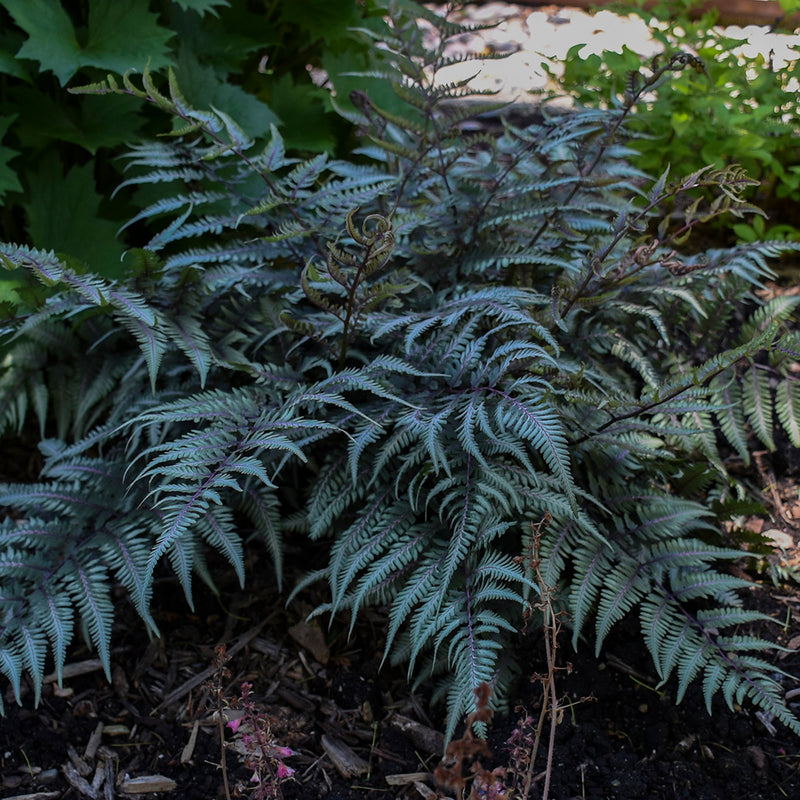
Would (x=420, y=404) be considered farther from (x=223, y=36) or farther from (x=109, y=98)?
(x=223, y=36)

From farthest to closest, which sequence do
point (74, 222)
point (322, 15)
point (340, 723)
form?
point (322, 15) < point (74, 222) < point (340, 723)

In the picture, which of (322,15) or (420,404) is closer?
(420,404)

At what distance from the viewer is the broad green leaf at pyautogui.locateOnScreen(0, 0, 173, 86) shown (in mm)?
2234

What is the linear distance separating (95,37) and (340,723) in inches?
81.3

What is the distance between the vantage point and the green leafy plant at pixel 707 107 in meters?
2.63

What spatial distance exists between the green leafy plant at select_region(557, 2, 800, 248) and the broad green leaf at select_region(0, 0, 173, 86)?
134 cm

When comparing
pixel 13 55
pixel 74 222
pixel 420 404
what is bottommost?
pixel 420 404

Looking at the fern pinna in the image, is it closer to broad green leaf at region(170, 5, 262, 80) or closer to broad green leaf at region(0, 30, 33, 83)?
broad green leaf at region(0, 30, 33, 83)

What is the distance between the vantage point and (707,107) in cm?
266

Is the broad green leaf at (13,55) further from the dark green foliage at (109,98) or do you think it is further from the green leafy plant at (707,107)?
the green leafy plant at (707,107)

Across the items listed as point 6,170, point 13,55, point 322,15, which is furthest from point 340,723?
point 322,15

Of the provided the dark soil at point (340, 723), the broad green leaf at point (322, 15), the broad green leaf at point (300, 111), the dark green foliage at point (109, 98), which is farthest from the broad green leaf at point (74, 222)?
the dark soil at point (340, 723)

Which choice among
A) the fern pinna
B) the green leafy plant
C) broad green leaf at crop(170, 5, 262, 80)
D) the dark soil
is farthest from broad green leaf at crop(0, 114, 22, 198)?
the green leafy plant

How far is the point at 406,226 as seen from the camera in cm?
207
